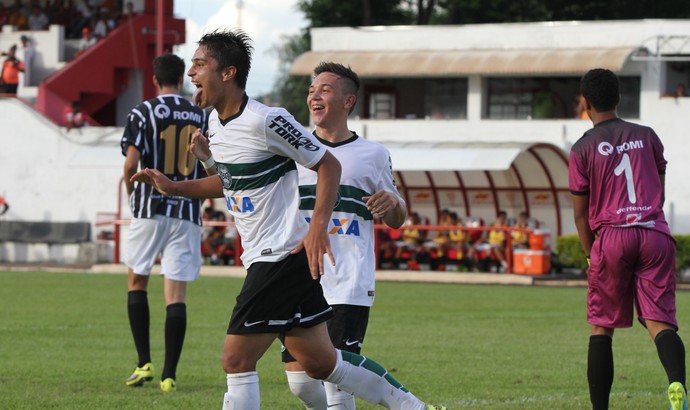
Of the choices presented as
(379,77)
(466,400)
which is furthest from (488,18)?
(466,400)

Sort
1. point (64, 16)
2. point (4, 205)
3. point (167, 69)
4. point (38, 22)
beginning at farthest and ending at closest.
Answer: point (64, 16) < point (38, 22) < point (4, 205) < point (167, 69)

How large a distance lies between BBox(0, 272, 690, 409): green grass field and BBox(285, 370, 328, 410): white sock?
1.97 metres

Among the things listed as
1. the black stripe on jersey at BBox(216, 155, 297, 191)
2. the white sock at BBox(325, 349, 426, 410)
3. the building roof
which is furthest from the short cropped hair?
the building roof

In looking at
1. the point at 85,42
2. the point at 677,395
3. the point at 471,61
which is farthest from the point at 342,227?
the point at 85,42

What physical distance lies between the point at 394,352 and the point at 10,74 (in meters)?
29.2

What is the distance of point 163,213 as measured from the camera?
1036 cm

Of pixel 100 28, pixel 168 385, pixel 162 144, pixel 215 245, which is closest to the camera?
pixel 168 385

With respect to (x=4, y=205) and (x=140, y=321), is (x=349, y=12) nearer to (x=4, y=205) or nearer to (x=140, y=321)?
(x=4, y=205)

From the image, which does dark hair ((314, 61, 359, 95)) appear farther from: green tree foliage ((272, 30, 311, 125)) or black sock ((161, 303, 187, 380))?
green tree foliage ((272, 30, 311, 125))

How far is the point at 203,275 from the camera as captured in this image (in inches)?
1162

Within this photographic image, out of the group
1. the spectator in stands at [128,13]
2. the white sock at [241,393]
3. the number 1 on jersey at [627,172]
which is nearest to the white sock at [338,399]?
the white sock at [241,393]

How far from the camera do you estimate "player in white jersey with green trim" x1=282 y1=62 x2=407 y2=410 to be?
7.32m

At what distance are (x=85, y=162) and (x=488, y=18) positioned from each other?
1884cm

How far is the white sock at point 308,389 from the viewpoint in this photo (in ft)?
23.1
